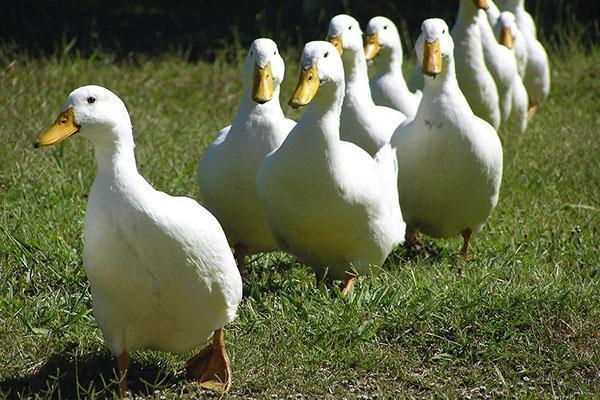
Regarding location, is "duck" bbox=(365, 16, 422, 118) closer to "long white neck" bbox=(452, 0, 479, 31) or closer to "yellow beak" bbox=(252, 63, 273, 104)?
"long white neck" bbox=(452, 0, 479, 31)

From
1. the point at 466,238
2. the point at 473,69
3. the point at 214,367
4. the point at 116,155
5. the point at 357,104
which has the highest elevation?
the point at 116,155

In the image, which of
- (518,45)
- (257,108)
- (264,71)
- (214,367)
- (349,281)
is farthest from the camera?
(518,45)

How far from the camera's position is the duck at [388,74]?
23.9 ft


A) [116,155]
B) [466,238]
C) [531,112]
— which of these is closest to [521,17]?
[531,112]

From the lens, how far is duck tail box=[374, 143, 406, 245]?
5570mm

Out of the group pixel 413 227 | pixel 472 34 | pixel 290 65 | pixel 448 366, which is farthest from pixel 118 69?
pixel 448 366

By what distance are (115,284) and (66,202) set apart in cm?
226

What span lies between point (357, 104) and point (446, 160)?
708 millimetres

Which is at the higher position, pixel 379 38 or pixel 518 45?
pixel 379 38

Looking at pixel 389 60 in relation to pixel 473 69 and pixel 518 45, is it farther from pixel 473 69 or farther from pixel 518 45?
pixel 518 45

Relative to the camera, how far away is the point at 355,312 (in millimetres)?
4867

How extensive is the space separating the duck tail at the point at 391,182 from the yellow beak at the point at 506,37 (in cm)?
329

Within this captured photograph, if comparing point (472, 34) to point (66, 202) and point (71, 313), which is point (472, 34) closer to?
point (66, 202)

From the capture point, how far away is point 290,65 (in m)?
10.0
